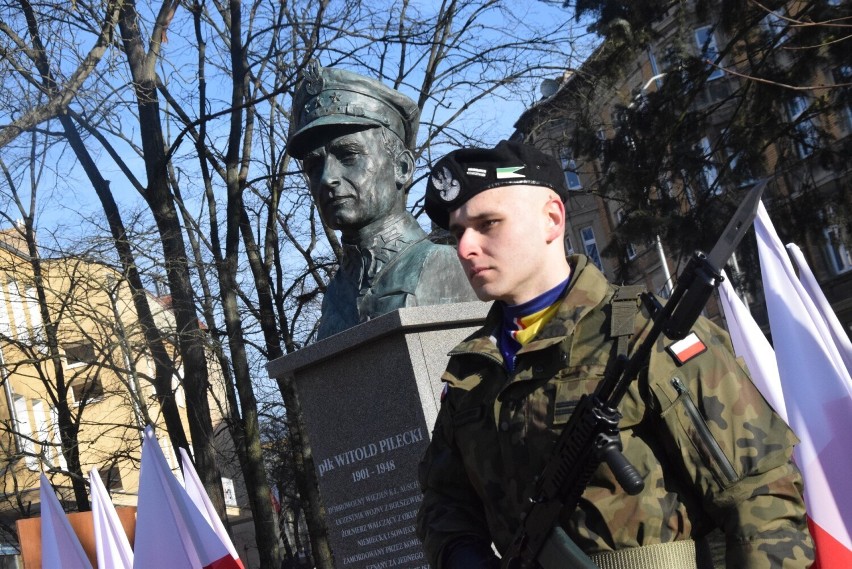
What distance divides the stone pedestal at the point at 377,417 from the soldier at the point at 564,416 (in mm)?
2427

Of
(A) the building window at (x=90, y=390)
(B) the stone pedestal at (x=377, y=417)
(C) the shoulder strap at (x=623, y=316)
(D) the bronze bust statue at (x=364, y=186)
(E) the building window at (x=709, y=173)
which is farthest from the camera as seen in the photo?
(A) the building window at (x=90, y=390)

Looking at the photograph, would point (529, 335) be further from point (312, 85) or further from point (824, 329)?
point (312, 85)

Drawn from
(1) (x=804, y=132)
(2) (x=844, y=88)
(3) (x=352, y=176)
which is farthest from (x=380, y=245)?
(1) (x=804, y=132)

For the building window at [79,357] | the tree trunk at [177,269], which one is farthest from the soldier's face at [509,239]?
the building window at [79,357]

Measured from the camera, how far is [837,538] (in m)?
5.00

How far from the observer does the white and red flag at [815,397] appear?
16.5 feet

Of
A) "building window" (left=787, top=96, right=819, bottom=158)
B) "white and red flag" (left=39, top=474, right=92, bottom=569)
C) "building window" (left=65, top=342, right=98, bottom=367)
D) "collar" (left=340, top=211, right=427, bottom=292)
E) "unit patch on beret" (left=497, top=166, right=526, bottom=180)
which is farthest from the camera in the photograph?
"building window" (left=65, top=342, right=98, bottom=367)

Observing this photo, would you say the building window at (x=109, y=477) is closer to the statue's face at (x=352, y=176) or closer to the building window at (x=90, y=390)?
the building window at (x=90, y=390)

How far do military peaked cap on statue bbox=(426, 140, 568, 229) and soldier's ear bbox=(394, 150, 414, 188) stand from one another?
3.23 meters

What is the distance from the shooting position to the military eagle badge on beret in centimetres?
299

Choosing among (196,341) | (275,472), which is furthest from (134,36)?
(275,472)

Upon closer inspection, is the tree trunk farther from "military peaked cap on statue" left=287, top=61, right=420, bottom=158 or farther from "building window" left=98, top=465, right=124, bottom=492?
"military peaked cap on statue" left=287, top=61, right=420, bottom=158

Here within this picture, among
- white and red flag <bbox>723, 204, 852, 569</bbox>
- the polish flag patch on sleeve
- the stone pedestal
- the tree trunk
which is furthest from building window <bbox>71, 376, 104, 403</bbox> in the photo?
the polish flag patch on sleeve

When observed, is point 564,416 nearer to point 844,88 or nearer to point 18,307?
point 844,88
